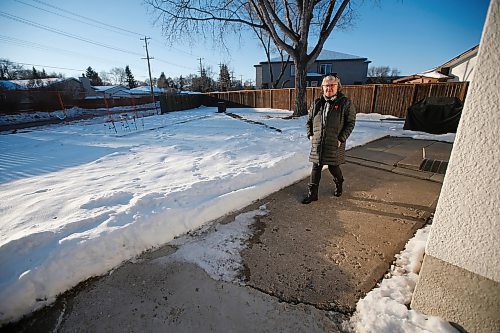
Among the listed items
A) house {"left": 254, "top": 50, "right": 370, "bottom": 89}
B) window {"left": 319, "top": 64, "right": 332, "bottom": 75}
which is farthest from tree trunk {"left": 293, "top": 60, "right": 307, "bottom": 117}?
window {"left": 319, "top": 64, "right": 332, "bottom": 75}

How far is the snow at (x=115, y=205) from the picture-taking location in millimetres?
2008

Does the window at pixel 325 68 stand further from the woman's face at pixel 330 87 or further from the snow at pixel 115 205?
the woman's face at pixel 330 87

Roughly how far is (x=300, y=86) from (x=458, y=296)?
40.8ft

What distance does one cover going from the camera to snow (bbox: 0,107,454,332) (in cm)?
201

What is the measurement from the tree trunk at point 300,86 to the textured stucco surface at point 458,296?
40.0 ft

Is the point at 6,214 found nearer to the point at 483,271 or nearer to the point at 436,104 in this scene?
the point at 483,271

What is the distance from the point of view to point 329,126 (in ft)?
10.1

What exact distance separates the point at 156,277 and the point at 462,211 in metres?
2.37

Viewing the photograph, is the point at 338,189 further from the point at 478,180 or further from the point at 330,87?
the point at 478,180

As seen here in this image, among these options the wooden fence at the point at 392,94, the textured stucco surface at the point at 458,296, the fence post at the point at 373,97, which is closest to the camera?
the textured stucco surface at the point at 458,296

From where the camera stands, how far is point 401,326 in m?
1.51

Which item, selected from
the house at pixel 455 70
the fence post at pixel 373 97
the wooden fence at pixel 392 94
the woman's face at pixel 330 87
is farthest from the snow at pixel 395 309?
the house at pixel 455 70

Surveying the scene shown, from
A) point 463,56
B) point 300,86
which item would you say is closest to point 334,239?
point 300,86

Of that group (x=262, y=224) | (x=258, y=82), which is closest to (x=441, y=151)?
(x=262, y=224)
